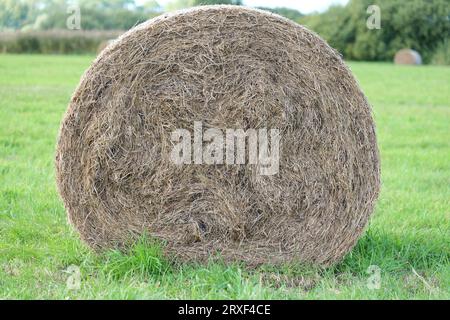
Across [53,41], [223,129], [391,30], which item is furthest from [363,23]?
[223,129]

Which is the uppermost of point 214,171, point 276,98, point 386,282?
point 276,98

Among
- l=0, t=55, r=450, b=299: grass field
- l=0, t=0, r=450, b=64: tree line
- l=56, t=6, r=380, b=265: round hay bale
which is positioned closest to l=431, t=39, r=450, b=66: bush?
l=0, t=0, r=450, b=64: tree line

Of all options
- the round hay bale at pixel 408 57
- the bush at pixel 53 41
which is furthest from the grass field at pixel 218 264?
the round hay bale at pixel 408 57

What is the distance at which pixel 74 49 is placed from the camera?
25891 mm

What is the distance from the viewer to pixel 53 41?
2556cm

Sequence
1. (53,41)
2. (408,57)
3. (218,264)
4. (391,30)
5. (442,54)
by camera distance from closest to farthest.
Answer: (218,264) → (53,41) → (408,57) → (442,54) → (391,30)

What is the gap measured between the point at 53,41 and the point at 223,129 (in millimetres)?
22316

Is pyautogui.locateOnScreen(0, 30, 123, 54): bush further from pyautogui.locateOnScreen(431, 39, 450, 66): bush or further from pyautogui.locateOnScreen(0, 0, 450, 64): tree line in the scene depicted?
pyautogui.locateOnScreen(431, 39, 450, 66): bush

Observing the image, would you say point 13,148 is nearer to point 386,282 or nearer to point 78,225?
point 78,225

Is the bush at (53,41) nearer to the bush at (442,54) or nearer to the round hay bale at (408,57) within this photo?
the round hay bale at (408,57)

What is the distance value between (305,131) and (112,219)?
1.44 meters

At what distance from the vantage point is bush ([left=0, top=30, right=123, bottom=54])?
24.4 m

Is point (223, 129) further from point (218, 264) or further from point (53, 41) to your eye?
point (53, 41)

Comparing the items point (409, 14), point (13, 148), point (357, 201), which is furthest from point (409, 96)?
point (409, 14)
